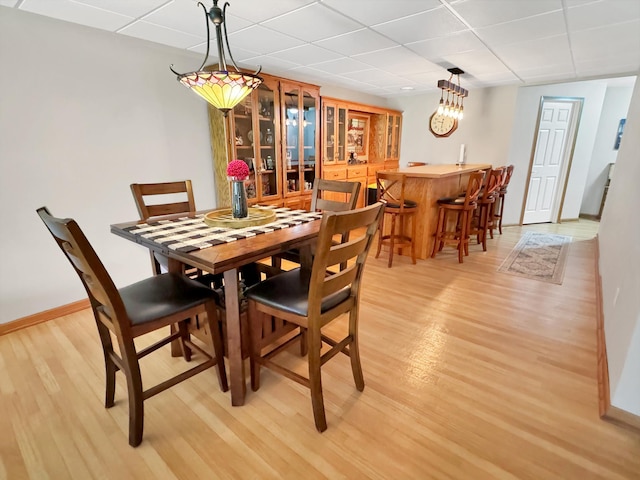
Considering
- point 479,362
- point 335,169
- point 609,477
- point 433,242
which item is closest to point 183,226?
point 479,362

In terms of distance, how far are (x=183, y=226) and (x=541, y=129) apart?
18.0 feet

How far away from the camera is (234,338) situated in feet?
5.00

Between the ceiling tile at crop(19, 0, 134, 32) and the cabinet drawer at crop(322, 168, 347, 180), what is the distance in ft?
9.09

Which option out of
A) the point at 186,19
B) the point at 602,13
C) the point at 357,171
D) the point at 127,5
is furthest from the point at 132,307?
the point at 357,171

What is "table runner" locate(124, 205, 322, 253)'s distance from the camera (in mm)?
1470

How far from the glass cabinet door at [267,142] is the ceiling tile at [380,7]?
4.79 ft

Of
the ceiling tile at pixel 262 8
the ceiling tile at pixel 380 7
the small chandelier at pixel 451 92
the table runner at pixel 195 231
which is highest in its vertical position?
the ceiling tile at pixel 380 7

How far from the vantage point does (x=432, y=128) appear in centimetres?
512

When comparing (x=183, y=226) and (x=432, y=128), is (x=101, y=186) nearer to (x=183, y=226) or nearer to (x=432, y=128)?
(x=183, y=226)

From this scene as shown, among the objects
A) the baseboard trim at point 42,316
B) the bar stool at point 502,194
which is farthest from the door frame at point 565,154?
the baseboard trim at point 42,316

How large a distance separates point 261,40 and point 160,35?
2.62 ft

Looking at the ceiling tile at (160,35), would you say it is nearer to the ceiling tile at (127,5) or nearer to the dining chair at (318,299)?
the ceiling tile at (127,5)

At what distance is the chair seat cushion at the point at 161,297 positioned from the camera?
137 centimetres

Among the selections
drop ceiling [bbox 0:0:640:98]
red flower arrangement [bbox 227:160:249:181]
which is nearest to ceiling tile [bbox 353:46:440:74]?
drop ceiling [bbox 0:0:640:98]
